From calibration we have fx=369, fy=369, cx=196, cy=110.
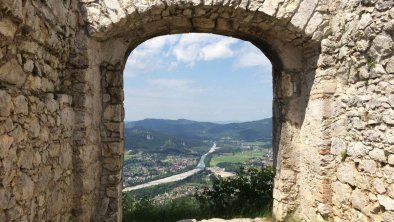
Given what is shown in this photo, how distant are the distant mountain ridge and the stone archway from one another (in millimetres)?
46319

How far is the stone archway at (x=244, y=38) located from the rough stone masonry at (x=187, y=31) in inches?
0.5

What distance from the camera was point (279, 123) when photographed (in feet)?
16.7

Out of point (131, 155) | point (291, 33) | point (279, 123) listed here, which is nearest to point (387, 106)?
point (291, 33)

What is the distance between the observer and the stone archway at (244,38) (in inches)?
157

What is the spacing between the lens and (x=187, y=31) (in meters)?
4.98

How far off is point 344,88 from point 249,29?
1.41 meters

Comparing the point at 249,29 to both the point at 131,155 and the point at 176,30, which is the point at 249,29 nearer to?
the point at 176,30

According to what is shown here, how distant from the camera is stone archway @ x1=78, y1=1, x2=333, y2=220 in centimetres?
398

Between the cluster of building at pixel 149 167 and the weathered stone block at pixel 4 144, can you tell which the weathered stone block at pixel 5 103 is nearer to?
the weathered stone block at pixel 4 144

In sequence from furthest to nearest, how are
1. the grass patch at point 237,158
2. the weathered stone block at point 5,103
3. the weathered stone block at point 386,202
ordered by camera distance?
the grass patch at point 237,158 < the weathered stone block at point 386,202 < the weathered stone block at point 5,103

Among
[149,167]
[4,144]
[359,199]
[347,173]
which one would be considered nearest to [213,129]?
[149,167]

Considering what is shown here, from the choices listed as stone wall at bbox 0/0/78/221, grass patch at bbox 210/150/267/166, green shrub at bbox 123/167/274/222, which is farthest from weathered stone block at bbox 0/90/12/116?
grass patch at bbox 210/150/267/166

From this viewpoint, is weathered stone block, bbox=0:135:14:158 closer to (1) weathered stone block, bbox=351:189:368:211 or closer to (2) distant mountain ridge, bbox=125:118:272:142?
(1) weathered stone block, bbox=351:189:368:211

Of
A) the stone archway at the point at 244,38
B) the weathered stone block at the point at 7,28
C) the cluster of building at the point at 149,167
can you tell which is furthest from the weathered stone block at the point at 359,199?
the cluster of building at the point at 149,167
